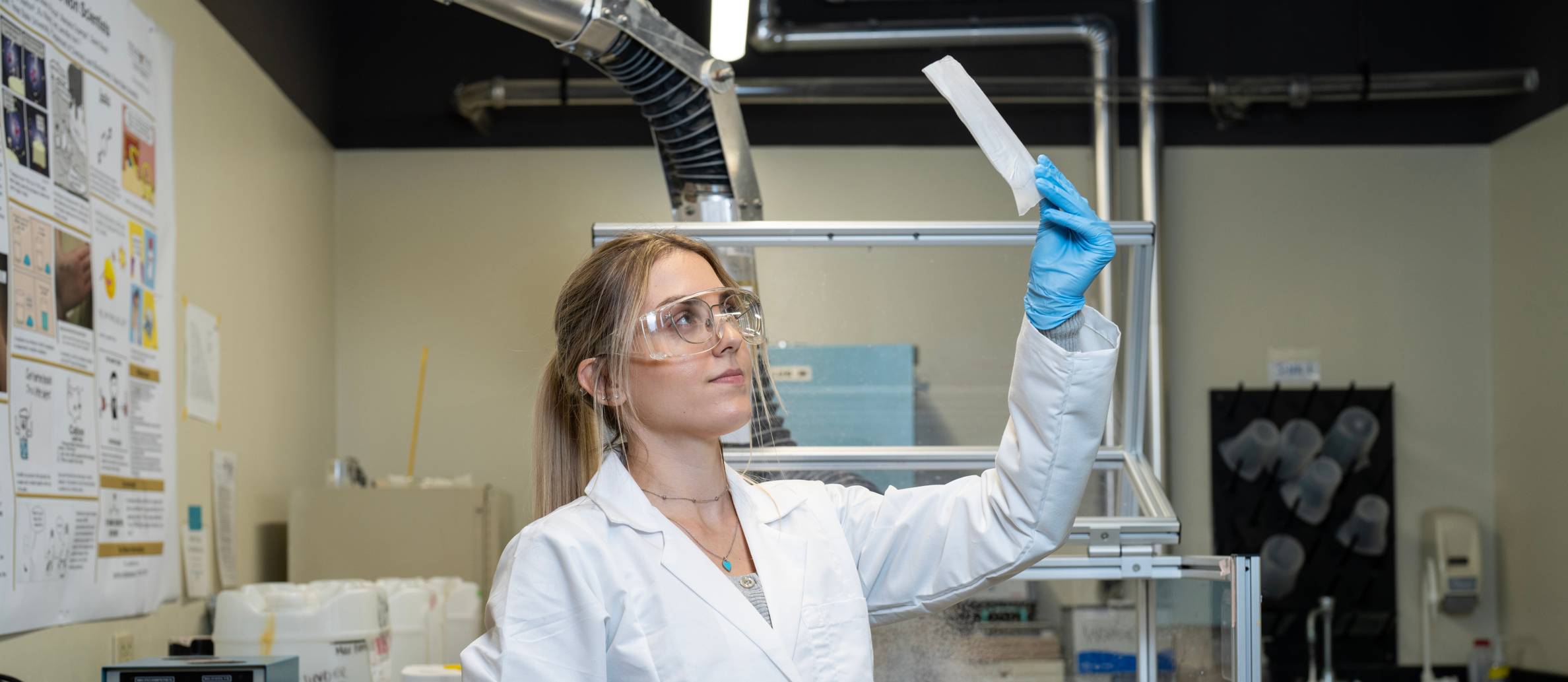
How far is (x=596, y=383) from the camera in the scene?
1.60 meters

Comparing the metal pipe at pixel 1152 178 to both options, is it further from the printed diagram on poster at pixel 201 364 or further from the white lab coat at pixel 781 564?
the white lab coat at pixel 781 564

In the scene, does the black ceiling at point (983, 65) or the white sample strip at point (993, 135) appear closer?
the white sample strip at point (993, 135)

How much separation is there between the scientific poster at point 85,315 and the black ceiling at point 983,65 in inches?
65.4

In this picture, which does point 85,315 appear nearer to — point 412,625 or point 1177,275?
point 412,625

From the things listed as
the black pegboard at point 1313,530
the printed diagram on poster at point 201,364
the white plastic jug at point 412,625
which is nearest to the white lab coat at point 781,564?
the white plastic jug at point 412,625

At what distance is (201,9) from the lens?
3.38 m

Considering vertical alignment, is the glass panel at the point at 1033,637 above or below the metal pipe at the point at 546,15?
below

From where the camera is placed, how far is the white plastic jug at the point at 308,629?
2.72 m

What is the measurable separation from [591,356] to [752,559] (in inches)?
11.0

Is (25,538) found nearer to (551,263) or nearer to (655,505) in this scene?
(655,505)

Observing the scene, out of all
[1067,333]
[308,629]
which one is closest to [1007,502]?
[1067,333]

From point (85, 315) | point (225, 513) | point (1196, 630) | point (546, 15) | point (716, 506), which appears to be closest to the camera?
point (716, 506)

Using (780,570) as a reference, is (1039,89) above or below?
above

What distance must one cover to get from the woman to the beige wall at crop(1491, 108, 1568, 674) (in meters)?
3.51
